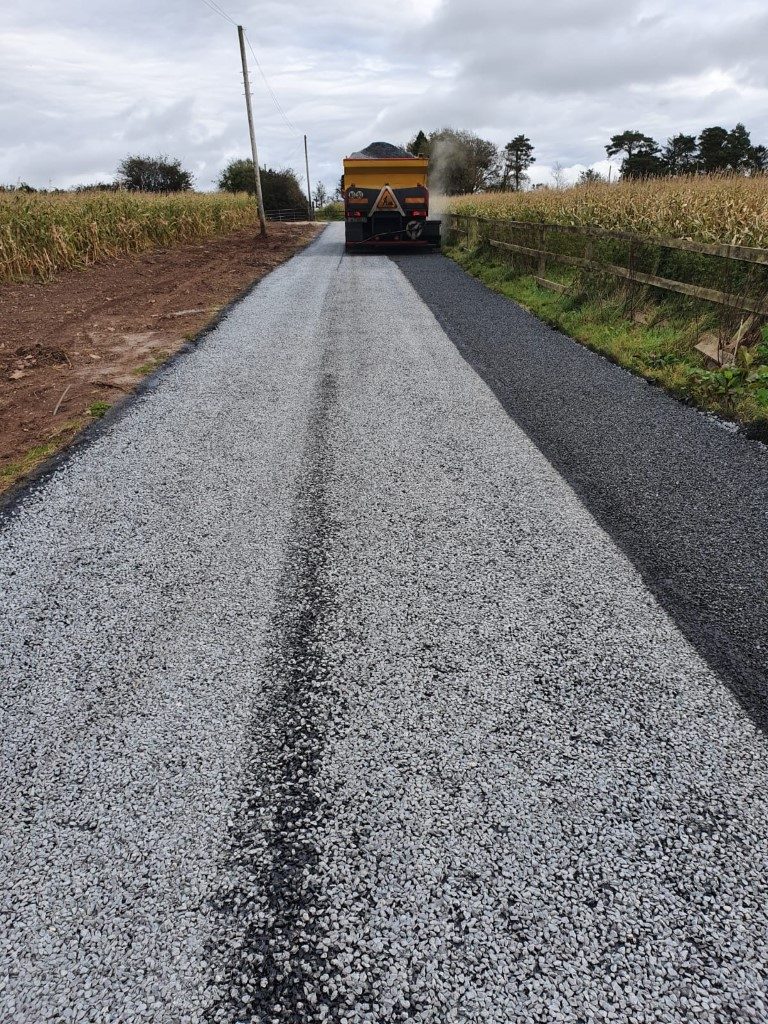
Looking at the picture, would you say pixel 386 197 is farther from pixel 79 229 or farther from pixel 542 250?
pixel 79 229

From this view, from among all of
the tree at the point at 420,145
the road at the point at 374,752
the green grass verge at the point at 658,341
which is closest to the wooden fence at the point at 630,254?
the green grass verge at the point at 658,341

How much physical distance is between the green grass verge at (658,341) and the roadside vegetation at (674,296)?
0.01 meters

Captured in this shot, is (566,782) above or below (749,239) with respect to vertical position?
below

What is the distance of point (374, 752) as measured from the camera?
81.4 inches

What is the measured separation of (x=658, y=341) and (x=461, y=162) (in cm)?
6175

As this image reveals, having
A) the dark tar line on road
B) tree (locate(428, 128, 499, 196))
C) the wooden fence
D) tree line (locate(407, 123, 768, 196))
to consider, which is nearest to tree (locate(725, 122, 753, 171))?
tree line (locate(407, 123, 768, 196))

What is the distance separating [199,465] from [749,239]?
6.51m

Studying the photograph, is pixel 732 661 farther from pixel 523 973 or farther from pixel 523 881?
pixel 523 973

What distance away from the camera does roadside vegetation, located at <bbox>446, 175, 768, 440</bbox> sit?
18.0 ft

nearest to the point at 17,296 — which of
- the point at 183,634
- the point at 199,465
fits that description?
the point at 199,465

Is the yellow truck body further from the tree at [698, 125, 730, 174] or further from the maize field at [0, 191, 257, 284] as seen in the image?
the tree at [698, 125, 730, 174]

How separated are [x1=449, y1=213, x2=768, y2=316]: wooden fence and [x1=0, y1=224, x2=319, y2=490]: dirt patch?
5.69m

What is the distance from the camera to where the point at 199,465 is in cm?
428

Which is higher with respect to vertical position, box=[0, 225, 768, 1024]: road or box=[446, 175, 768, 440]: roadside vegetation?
box=[446, 175, 768, 440]: roadside vegetation
